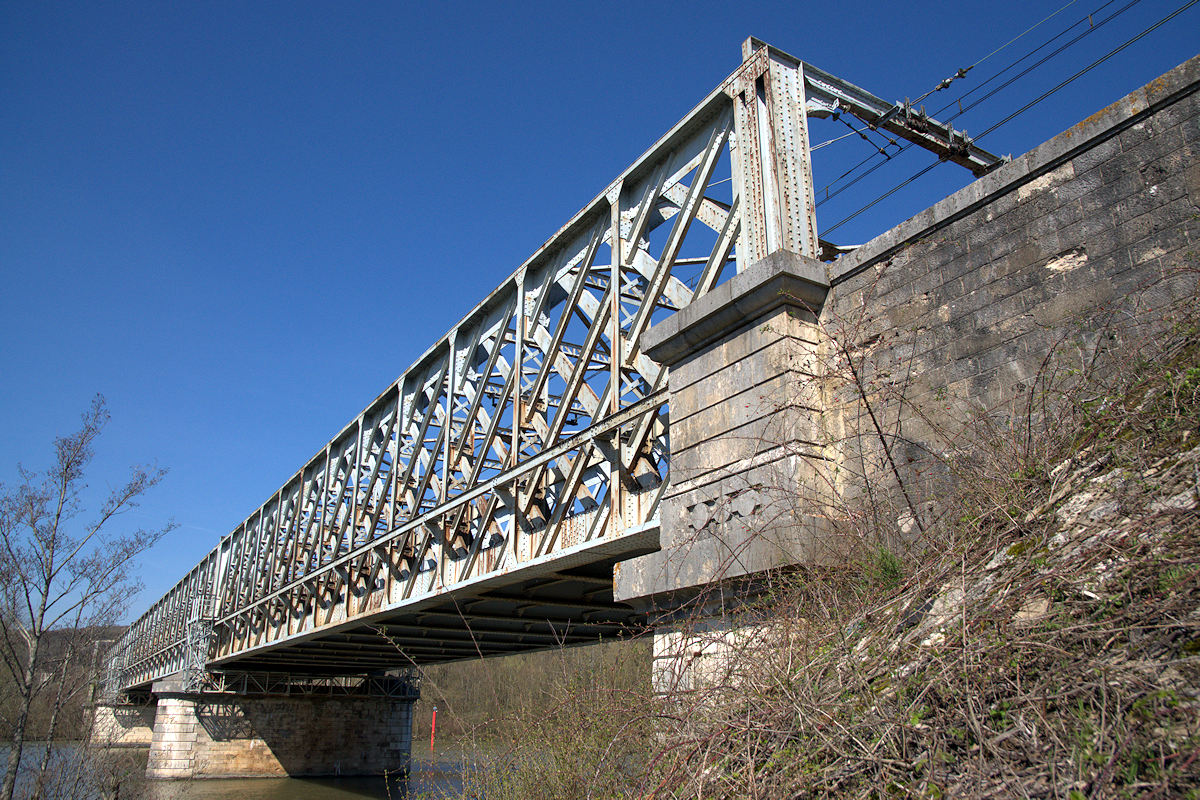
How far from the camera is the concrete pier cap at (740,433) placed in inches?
242

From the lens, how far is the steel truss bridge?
8.14 meters

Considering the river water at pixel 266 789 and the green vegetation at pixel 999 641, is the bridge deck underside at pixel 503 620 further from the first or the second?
the river water at pixel 266 789

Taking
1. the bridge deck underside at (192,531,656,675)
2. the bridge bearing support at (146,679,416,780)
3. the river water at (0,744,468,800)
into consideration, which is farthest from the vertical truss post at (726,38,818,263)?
the bridge bearing support at (146,679,416,780)

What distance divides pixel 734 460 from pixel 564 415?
14.6 ft

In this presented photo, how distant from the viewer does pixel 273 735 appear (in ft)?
119

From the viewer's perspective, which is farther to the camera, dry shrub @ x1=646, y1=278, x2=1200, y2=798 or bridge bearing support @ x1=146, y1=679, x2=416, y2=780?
bridge bearing support @ x1=146, y1=679, x2=416, y2=780

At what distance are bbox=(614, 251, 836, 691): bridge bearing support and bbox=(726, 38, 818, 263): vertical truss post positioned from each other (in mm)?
764

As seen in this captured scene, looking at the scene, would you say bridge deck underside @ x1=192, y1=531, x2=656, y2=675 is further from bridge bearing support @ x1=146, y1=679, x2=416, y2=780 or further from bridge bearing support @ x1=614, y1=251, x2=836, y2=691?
bridge bearing support @ x1=146, y1=679, x2=416, y2=780

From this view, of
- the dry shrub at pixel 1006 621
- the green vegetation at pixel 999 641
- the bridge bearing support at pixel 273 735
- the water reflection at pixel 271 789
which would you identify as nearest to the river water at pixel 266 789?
the water reflection at pixel 271 789

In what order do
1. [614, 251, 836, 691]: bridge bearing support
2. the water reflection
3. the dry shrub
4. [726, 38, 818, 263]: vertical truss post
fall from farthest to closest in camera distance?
the water reflection, [726, 38, 818, 263]: vertical truss post, [614, 251, 836, 691]: bridge bearing support, the dry shrub

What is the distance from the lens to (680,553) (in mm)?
6938

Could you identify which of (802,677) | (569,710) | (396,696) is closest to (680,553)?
(569,710)

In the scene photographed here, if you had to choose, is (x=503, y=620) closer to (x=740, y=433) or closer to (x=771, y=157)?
(x=740, y=433)

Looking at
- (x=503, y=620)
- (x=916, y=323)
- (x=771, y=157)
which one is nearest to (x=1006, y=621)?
(x=916, y=323)
